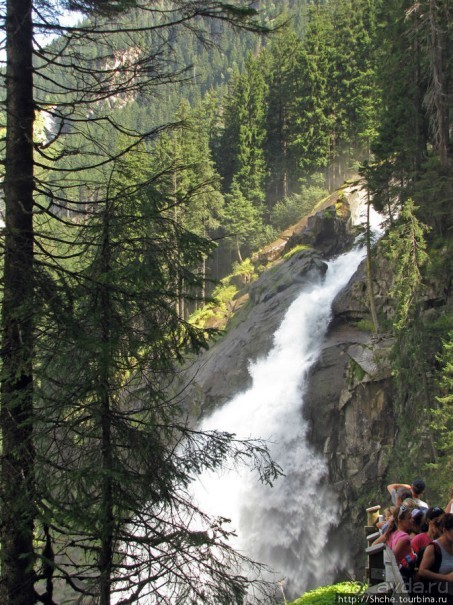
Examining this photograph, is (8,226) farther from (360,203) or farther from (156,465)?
(360,203)

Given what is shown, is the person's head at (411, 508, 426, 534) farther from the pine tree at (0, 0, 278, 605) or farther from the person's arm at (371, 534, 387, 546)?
the pine tree at (0, 0, 278, 605)

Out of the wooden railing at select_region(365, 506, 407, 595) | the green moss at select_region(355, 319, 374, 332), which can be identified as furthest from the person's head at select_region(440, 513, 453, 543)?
the green moss at select_region(355, 319, 374, 332)

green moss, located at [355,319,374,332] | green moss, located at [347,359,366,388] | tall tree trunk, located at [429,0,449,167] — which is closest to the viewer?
tall tree trunk, located at [429,0,449,167]

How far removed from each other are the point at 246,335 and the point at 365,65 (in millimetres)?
28597

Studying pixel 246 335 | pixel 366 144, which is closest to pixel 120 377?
pixel 246 335

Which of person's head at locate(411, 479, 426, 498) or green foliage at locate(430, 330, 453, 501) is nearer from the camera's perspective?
person's head at locate(411, 479, 426, 498)

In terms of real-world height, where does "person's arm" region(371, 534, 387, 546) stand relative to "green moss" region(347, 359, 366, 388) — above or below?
below

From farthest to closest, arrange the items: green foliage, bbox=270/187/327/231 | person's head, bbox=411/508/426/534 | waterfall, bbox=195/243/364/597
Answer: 1. green foliage, bbox=270/187/327/231
2. waterfall, bbox=195/243/364/597
3. person's head, bbox=411/508/426/534

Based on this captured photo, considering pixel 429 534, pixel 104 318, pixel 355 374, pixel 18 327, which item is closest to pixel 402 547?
pixel 429 534

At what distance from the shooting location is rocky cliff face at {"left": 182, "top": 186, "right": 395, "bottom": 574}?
2003 cm

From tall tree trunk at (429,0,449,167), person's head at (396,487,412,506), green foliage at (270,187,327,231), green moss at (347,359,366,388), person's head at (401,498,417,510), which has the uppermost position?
green foliage at (270,187,327,231)

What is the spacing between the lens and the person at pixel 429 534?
5859mm

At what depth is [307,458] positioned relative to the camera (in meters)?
21.2

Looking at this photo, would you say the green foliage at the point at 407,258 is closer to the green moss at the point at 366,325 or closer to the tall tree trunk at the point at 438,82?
the tall tree trunk at the point at 438,82
